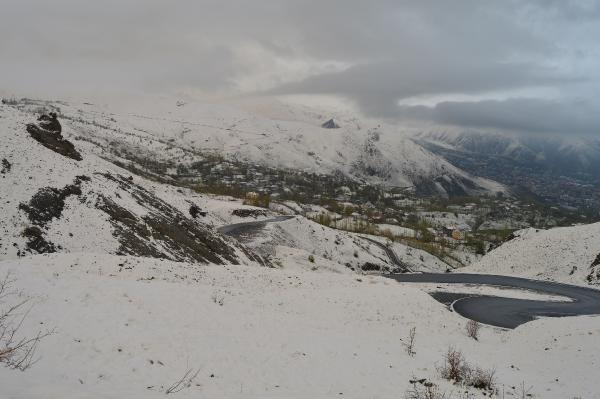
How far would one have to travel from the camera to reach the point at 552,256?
77.4 metres

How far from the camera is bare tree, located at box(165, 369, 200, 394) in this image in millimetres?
12533

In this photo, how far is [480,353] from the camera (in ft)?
81.2

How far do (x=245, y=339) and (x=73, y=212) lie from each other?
27168 mm

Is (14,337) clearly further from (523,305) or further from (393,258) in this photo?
(393,258)

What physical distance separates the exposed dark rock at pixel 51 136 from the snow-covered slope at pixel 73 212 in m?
0.47

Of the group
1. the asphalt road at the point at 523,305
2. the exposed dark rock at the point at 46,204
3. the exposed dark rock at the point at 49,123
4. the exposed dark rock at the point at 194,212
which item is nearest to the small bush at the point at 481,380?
the asphalt road at the point at 523,305

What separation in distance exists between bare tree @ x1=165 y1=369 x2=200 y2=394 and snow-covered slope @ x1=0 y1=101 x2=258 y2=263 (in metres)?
22.1

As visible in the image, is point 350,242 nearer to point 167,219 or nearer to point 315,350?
point 167,219

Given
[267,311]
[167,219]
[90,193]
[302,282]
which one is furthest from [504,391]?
[167,219]

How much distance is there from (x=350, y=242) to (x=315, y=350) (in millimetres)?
92983

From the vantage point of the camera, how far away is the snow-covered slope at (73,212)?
3425 cm

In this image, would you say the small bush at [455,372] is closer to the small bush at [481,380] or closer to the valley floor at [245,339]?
the small bush at [481,380]

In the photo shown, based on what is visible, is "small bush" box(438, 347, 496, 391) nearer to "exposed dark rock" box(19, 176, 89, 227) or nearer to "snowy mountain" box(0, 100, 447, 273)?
"snowy mountain" box(0, 100, 447, 273)

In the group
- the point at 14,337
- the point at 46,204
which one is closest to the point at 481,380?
the point at 14,337
